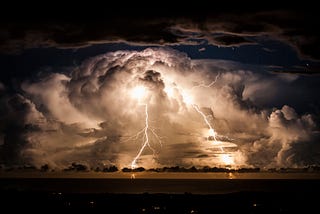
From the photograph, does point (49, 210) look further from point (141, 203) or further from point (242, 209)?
point (242, 209)

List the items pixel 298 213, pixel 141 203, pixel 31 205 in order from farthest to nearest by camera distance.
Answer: pixel 141 203 < pixel 31 205 < pixel 298 213

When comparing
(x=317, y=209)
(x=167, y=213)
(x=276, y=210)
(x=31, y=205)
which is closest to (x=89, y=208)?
(x=31, y=205)

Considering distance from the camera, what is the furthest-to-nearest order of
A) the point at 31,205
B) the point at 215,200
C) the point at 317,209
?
the point at 215,200 < the point at 31,205 < the point at 317,209

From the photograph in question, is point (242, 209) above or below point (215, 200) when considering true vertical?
below

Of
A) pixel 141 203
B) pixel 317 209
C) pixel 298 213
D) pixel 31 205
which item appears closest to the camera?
pixel 298 213

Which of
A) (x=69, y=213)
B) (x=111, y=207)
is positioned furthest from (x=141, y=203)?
(x=69, y=213)

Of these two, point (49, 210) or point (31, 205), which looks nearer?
point (49, 210)

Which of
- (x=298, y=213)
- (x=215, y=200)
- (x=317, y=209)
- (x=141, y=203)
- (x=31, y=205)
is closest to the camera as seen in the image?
(x=298, y=213)

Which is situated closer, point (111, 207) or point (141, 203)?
point (111, 207)

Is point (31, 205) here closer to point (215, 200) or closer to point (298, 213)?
point (215, 200)
